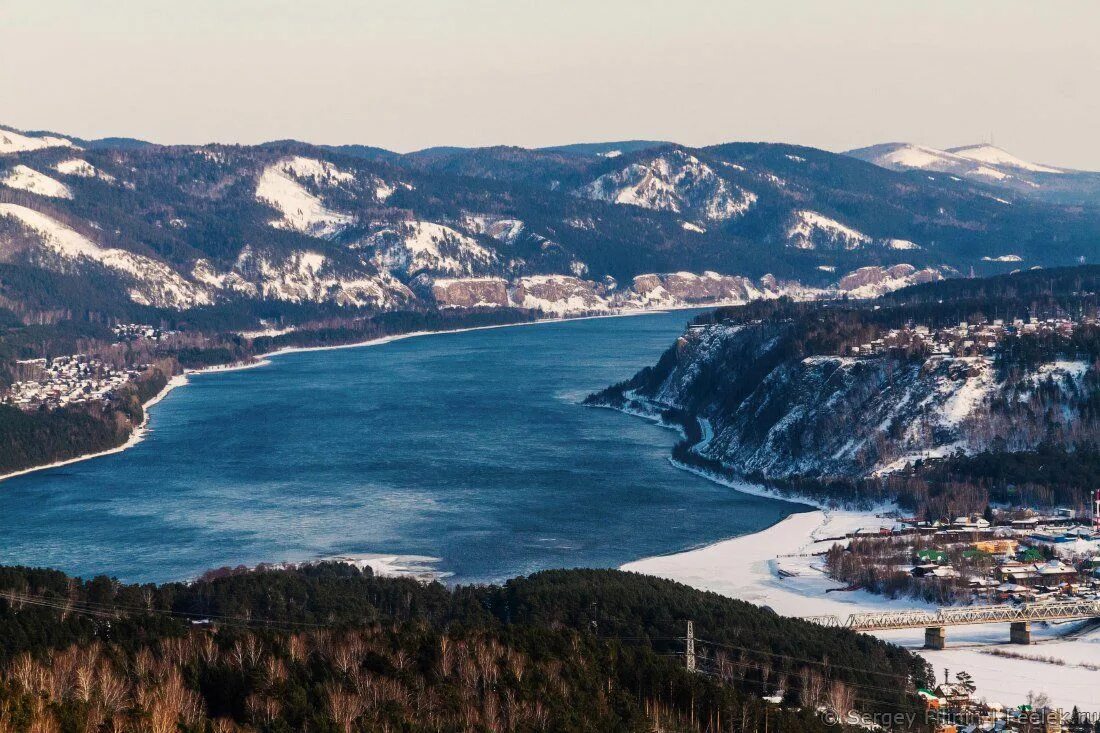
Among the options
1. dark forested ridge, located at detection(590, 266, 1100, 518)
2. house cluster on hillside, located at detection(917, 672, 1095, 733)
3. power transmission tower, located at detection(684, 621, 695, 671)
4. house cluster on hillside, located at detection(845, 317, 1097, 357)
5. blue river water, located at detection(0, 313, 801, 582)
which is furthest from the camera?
house cluster on hillside, located at detection(845, 317, 1097, 357)

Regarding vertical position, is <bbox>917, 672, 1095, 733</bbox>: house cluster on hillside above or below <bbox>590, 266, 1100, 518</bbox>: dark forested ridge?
below

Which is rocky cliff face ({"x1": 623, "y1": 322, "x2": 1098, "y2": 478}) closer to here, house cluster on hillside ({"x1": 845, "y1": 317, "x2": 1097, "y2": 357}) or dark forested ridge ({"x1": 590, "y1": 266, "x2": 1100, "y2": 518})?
dark forested ridge ({"x1": 590, "y1": 266, "x2": 1100, "y2": 518})

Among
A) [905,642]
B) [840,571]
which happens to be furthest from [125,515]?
[905,642]

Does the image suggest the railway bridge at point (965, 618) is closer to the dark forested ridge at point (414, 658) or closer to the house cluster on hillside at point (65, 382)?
the dark forested ridge at point (414, 658)

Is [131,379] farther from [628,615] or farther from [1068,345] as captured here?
[628,615]

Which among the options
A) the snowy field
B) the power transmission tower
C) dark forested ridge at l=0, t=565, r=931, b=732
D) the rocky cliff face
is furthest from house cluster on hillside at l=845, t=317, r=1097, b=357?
the power transmission tower

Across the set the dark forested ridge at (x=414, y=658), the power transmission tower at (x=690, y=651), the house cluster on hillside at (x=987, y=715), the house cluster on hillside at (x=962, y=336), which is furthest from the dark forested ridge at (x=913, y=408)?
the power transmission tower at (x=690, y=651)

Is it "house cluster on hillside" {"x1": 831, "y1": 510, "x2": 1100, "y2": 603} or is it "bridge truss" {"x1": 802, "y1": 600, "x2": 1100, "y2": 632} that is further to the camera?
"house cluster on hillside" {"x1": 831, "y1": 510, "x2": 1100, "y2": 603}

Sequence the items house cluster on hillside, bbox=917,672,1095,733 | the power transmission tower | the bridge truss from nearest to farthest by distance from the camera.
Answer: house cluster on hillside, bbox=917,672,1095,733, the power transmission tower, the bridge truss
